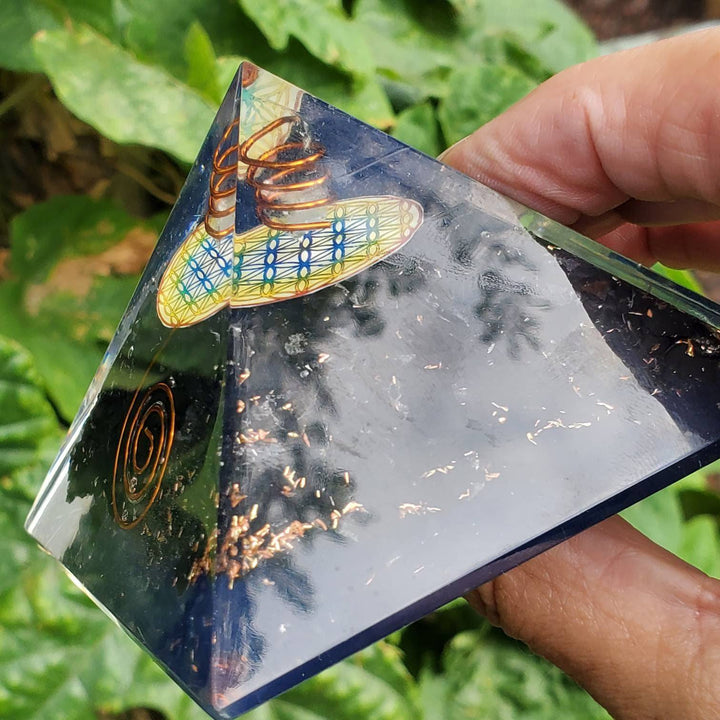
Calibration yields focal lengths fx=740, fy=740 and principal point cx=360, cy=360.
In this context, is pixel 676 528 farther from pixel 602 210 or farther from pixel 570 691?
pixel 602 210

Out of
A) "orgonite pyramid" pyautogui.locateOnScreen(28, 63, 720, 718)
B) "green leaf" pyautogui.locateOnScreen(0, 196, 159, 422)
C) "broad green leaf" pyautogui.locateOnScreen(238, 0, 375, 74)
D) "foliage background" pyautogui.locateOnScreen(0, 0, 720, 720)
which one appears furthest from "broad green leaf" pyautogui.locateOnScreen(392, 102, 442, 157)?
"orgonite pyramid" pyautogui.locateOnScreen(28, 63, 720, 718)

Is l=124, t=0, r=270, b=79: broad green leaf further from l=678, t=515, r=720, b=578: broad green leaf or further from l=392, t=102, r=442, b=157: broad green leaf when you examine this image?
l=678, t=515, r=720, b=578: broad green leaf

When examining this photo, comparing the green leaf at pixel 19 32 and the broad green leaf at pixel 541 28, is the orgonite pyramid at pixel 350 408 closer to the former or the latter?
the green leaf at pixel 19 32

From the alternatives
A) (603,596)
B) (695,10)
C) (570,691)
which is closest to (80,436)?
(603,596)

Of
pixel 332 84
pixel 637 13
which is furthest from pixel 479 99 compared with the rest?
pixel 637 13

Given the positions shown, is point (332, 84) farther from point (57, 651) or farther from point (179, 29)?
point (57, 651)

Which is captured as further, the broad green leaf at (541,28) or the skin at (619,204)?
the broad green leaf at (541,28)

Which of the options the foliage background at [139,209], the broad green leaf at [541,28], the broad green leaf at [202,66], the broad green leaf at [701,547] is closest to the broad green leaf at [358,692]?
the foliage background at [139,209]
